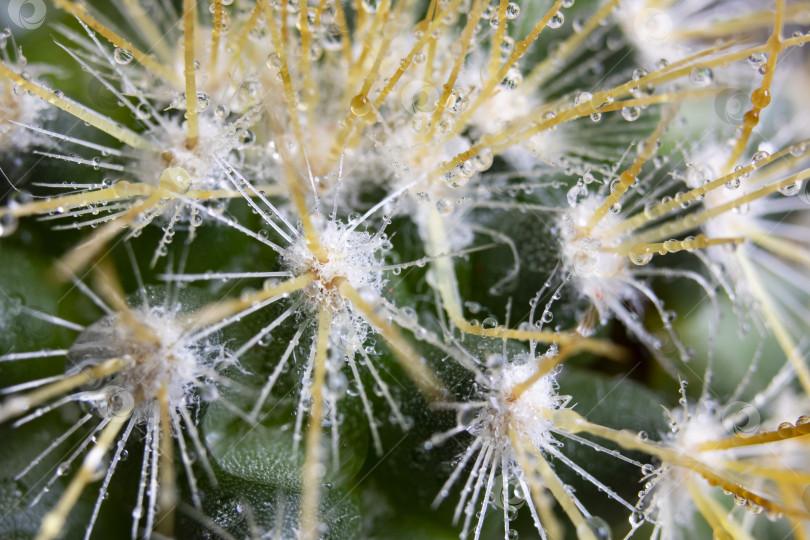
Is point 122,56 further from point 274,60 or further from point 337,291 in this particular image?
point 337,291

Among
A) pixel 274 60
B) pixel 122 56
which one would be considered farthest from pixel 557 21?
pixel 122 56

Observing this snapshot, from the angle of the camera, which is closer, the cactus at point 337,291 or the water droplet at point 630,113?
the cactus at point 337,291

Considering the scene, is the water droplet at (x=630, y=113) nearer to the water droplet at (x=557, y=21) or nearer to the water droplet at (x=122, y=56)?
the water droplet at (x=557, y=21)

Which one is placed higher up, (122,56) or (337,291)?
(122,56)

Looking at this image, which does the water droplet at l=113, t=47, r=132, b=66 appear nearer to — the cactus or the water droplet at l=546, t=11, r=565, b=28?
the cactus

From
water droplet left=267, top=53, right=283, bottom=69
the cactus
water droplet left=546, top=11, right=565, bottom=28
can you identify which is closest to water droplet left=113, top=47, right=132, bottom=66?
the cactus

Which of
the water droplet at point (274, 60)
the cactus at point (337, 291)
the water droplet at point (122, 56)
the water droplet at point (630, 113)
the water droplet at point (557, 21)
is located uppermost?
the water droplet at point (557, 21)

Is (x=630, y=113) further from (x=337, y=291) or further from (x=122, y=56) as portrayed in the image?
(x=122, y=56)

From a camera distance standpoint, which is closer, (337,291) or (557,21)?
(337,291)

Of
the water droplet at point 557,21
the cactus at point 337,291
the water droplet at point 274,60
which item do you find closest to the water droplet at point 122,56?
the cactus at point 337,291
